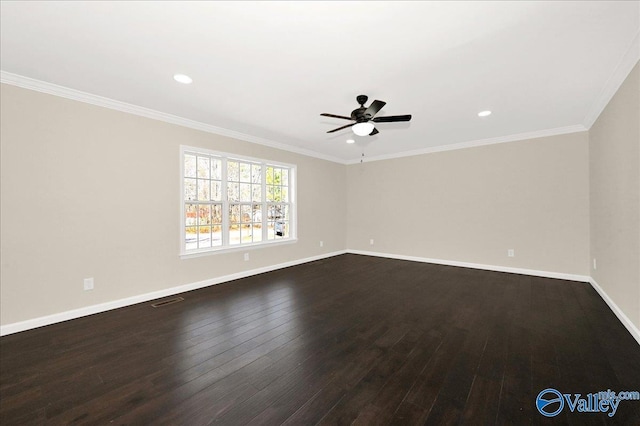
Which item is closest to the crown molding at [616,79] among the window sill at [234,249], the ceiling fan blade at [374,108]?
the ceiling fan blade at [374,108]

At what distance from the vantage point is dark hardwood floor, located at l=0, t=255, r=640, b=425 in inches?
65.4

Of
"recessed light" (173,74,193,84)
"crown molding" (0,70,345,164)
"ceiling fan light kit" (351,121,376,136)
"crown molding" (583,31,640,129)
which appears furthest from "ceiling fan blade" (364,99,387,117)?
"crown molding" (0,70,345,164)

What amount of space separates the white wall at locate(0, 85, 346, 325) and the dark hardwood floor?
0.45 metres

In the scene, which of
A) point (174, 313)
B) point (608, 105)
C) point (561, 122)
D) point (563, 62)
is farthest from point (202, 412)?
point (561, 122)

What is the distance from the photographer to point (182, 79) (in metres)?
2.83

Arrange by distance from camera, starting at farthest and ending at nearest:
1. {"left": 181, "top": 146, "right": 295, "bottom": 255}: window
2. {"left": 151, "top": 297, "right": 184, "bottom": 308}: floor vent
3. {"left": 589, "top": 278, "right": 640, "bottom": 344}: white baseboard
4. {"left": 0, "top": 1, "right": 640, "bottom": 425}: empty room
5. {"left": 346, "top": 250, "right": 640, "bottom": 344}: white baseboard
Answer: {"left": 181, "top": 146, "right": 295, "bottom": 255}: window, {"left": 151, "top": 297, "right": 184, "bottom": 308}: floor vent, {"left": 346, "top": 250, "right": 640, "bottom": 344}: white baseboard, {"left": 589, "top": 278, "right": 640, "bottom": 344}: white baseboard, {"left": 0, "top": 1, "right": 640, "bottom": 425}: empty room

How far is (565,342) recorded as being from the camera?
2484 millimetres

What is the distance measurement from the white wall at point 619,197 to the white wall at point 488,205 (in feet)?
1.56

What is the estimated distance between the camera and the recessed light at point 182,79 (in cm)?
277

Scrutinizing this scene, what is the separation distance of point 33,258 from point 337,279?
3.96m

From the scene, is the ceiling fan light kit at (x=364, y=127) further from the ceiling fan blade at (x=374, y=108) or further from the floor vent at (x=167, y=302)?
the floor vent at (x=167, y=302)

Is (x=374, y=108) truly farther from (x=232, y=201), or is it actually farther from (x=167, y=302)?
(x=167, y=302)

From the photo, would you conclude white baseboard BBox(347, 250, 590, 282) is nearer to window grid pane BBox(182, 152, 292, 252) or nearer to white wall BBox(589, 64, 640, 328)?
white wall BBox(589, 64, 640, 328)

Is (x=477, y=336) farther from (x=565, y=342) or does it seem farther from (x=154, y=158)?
(x=154, y=158)
